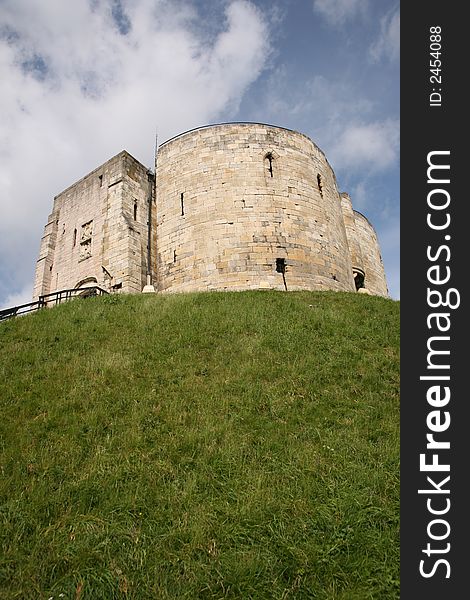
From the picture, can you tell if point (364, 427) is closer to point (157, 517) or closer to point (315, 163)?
point (157, 517)

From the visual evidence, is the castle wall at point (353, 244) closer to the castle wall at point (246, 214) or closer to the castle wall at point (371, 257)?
the castle wall at point (371, 257)

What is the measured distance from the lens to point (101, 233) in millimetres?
17062

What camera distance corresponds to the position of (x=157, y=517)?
405 centimetres

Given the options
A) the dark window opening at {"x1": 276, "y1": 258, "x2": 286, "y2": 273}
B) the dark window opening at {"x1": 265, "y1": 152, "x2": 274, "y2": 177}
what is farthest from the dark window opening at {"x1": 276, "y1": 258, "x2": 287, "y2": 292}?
the dark window opening at {"x1": 265, "y1": 152, "x2": 274, "y2": 177}

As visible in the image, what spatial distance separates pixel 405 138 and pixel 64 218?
17991 mm

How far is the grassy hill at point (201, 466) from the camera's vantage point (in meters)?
3.45

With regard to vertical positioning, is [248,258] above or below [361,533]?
above

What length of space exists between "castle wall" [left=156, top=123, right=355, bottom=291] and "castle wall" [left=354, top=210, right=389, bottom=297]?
6.33 metres

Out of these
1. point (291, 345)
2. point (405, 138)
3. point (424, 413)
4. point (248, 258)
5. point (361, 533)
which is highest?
point (248, 258)

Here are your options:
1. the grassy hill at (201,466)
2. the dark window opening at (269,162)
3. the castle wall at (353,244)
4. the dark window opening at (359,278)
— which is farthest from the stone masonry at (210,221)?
the grassy hill at (201,466)

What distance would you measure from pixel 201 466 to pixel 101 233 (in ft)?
45.7

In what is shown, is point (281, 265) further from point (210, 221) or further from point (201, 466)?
point (201, 466)

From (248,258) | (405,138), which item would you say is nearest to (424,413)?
(405,138)

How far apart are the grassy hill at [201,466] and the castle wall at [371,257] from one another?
15.1m
